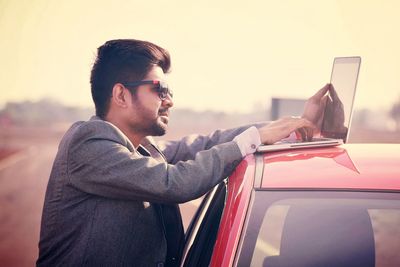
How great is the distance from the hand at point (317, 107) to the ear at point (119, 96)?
0.99 metres

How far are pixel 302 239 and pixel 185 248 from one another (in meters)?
0.95

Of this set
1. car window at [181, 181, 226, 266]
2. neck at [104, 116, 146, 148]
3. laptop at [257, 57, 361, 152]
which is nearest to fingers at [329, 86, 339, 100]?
laptop at [257, 57, 361, 152]

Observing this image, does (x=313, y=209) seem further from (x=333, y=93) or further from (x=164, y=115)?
(x=164, y=115)

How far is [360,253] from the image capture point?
2.13 metres

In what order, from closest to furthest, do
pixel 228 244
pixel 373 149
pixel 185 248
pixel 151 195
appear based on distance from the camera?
pixel 228 244 < pixel 151 195 < pixel 373 149 < pixel 185 248

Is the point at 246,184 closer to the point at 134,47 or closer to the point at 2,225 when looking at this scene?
the point at 134,47

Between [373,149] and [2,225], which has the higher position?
[373,149]

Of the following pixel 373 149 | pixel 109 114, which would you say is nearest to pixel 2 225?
pixel 109 114

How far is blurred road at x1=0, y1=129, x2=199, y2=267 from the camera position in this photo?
32.6 ft

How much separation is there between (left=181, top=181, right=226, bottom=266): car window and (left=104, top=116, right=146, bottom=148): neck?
1.61ft

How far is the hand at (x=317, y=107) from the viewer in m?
3.17

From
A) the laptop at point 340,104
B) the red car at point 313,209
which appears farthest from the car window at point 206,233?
the laptop at point 340,104

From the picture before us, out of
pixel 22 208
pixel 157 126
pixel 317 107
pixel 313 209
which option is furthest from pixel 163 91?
pixel 22 208

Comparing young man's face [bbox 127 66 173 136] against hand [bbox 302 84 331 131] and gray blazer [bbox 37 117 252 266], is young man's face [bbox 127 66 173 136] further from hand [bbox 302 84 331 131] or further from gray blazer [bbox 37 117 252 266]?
hand [bbox 302 84 331 131]
